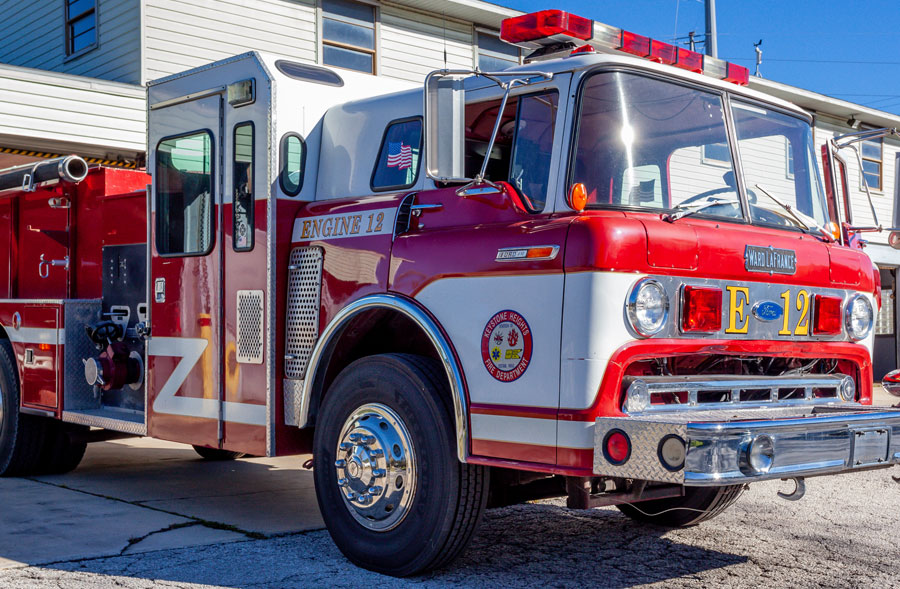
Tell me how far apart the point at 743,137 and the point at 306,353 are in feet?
7.84

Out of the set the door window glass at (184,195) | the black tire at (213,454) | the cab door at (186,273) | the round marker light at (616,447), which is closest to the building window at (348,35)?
the black tire at (213,454)

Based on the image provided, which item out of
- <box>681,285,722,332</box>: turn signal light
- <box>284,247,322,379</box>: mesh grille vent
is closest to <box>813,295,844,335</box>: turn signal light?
<box>681,285,722,332</box>: turn signal light

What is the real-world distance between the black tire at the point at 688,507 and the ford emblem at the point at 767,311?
136 cm

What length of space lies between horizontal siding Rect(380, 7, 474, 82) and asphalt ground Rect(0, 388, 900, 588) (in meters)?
8.53

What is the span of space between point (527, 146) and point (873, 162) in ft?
56.7

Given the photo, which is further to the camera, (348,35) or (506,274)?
(348,35)

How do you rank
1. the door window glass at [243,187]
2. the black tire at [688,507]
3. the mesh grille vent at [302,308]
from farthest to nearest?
the black tire at [688,507] < the door window glass at [243,187] < the mesh grille vent at [302,308]

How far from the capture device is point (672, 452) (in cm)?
366

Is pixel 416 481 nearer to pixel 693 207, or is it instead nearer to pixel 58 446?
pixel 693 207

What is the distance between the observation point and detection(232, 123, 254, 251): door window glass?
5.37 metres

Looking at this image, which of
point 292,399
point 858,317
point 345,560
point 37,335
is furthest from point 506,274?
point 37,335

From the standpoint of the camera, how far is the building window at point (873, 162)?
1923 cm

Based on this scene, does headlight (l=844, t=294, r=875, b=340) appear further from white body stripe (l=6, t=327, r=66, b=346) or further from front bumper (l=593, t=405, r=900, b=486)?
white body stripe (l=6, t=327, r=66, b=346)

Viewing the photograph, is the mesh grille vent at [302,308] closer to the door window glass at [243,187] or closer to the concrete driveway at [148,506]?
the door window glass at [243,187]
